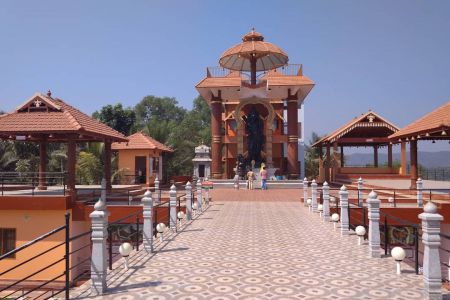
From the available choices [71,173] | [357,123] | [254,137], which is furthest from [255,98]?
[71,173]

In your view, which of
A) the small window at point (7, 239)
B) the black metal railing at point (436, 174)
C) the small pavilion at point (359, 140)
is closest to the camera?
the small window at point (7, 239)

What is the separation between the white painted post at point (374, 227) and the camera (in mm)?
7621

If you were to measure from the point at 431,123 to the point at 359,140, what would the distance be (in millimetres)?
13999

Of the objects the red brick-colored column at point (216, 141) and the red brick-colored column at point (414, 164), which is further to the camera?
the red brick-colored column at point (216, 141)

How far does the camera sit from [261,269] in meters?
6.61

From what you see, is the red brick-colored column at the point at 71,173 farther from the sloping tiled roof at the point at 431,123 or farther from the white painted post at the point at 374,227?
the sloping tiled roof at the point at 431,123

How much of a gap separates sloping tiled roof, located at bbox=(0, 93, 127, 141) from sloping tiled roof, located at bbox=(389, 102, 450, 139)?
47.5 ft

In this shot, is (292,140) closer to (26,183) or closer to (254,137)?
(254,137)

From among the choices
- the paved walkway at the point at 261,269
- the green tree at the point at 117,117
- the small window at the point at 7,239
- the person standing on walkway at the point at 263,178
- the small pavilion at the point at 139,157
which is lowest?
the small window at the point at 7,239

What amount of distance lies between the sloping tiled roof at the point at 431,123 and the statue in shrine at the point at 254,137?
12.7m

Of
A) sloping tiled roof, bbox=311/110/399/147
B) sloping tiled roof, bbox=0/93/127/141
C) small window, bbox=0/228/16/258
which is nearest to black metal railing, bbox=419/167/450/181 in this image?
sloping tiled roof, bbox=311/110/399/147

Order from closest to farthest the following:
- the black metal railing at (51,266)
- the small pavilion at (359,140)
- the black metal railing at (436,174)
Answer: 1. the black metal railing at (51,266)
2. the small pavilion at (359,140)
3. the black metal railing at (436,174)

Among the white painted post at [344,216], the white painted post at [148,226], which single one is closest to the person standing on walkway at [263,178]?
the white painted post at [344,216]

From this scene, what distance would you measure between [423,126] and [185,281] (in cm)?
1468
